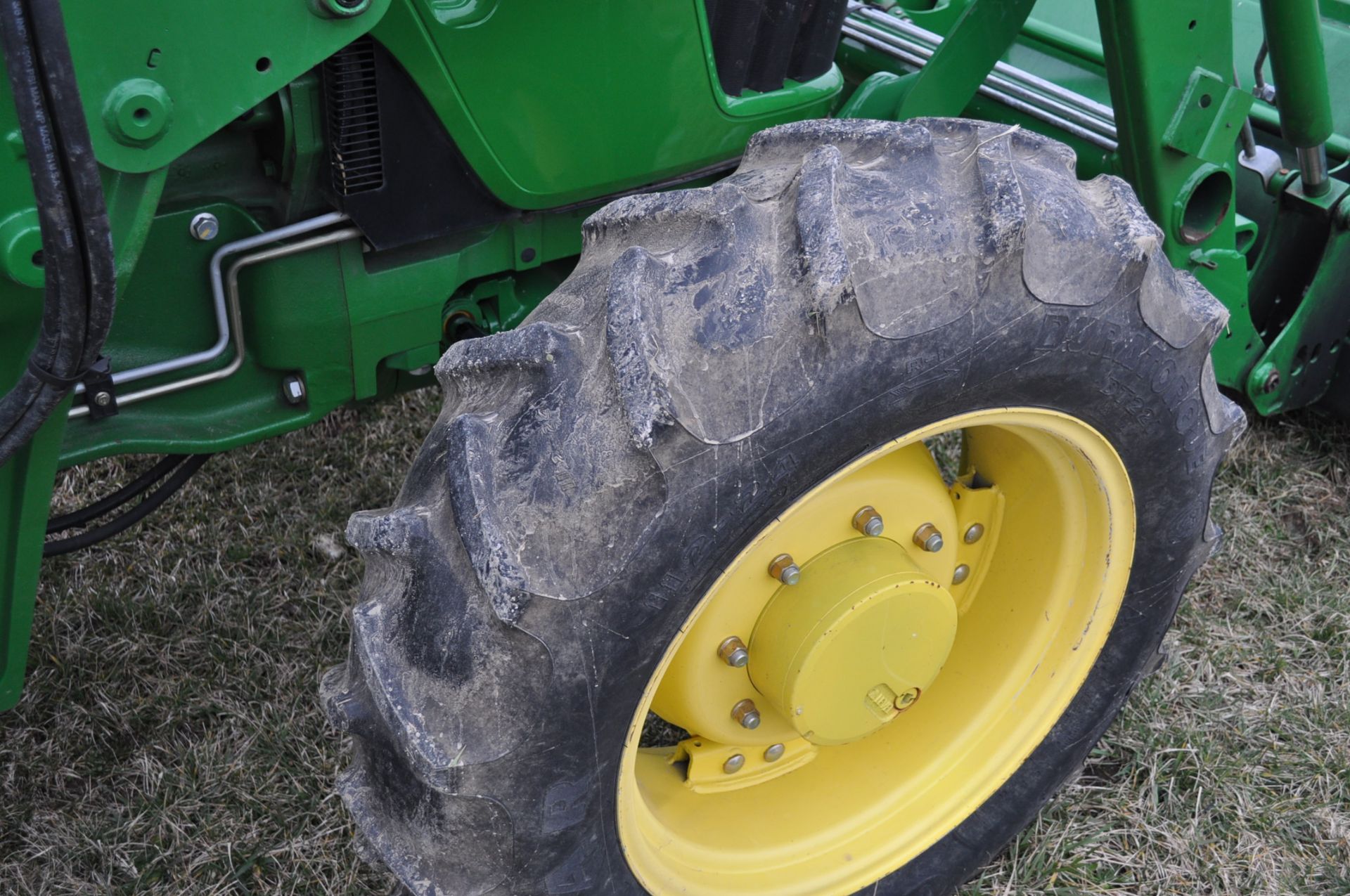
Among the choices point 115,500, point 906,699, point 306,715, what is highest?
point 115,500

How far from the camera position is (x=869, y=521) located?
59.3 inches

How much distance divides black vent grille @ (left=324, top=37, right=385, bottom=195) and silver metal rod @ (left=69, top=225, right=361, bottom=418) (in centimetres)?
6

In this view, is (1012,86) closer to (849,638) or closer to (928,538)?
(928,538)

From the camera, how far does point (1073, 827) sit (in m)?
1.84

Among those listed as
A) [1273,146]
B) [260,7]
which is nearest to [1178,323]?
[260,7]

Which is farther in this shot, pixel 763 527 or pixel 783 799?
pixel 783 799

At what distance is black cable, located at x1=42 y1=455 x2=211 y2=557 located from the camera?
1658 mm

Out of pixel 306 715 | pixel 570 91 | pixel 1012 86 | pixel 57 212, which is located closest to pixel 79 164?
pixel 57 212

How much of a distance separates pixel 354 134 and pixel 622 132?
327 millimetres

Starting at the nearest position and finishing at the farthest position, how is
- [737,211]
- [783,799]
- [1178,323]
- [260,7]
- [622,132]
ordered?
[260,7] < [737,211] < [1178,323] < [622,132] < [783,799]

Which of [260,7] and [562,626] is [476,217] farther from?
[562,626]

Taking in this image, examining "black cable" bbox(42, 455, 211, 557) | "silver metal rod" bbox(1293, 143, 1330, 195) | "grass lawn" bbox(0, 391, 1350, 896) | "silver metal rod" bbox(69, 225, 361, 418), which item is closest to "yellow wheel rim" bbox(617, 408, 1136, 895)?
"grass lawn" bbox(0, 391, 1350, 896)

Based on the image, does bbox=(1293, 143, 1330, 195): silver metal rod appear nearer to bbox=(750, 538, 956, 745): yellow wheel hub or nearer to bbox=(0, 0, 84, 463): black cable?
bbox=(750, 538, 956, 745): yellow wheel hub

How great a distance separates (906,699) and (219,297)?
0.95 meters
